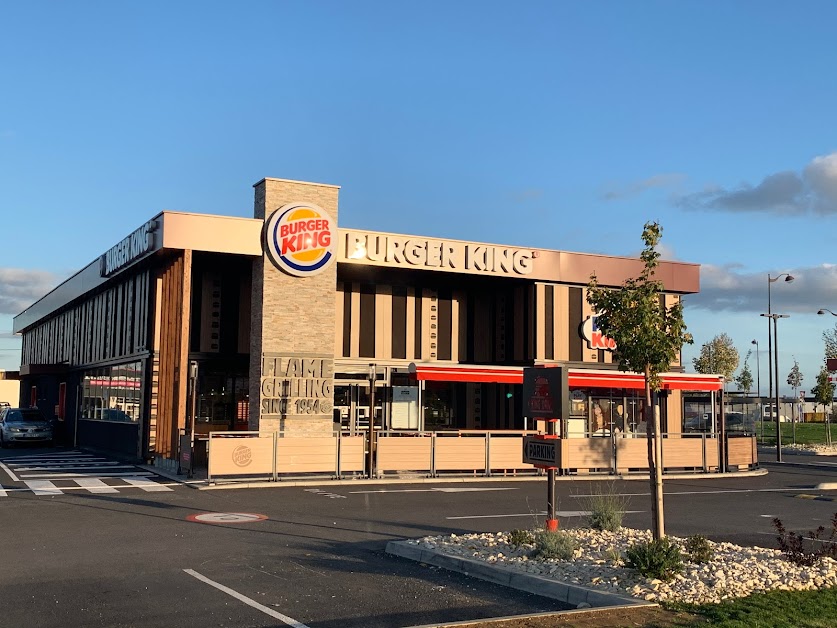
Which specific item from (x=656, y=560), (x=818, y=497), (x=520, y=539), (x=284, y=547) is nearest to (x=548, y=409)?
(x=520, y=539)

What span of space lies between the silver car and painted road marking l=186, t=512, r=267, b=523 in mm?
24805

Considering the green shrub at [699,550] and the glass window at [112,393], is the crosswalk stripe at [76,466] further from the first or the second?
the green shrub at [699,550]

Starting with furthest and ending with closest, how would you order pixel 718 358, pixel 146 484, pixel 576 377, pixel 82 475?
pixel 718 358 < pixel 576 377 < pixel 82 475 < pixel 146 484

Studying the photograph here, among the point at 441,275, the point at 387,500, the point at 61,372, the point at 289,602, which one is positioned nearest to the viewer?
the point at 289,602

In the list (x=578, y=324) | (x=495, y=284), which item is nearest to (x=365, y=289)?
(x=495, y=284)

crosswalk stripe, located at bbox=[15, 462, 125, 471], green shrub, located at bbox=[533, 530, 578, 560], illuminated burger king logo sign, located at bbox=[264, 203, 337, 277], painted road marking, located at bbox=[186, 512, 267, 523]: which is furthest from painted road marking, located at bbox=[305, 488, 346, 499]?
green shrub, located at bbox=[533, 530, 578, 560]

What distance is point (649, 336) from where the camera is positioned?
11.3 metres

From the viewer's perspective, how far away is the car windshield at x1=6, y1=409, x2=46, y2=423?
127 ft

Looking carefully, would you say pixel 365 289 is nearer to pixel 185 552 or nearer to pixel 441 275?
pixel 441 275

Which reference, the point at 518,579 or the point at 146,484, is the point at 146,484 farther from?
the point at 518,579

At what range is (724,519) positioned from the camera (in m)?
17.2

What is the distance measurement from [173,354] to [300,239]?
539cm

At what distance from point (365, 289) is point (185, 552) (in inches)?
881

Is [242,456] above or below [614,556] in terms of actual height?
above
